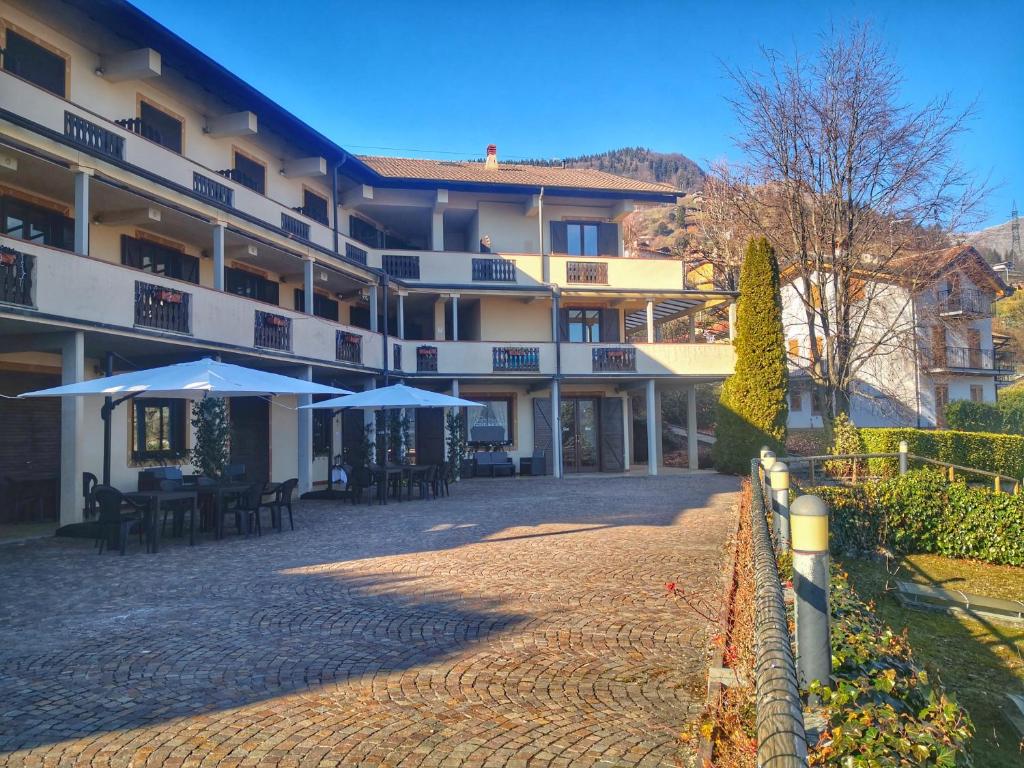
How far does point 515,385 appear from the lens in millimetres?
24453

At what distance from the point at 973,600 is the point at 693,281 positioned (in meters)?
35.6

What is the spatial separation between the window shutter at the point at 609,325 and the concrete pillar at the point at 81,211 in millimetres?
17177

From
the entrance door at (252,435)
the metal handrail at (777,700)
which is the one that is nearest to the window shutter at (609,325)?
the entrance door at (252,435)

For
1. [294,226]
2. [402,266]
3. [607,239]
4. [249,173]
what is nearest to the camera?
[249,173]

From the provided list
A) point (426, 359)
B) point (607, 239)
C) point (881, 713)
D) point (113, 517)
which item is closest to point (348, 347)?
point (426, 359)

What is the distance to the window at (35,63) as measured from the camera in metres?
12.1

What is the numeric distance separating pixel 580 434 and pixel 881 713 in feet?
73.8

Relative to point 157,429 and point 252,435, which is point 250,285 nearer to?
point 252,435

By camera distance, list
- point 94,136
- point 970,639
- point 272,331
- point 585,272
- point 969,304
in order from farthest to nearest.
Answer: point 969,304, point 585,272, point 272,331, point 94,136, point 970,639

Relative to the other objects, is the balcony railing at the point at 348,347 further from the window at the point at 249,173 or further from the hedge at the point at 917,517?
the hedge at the point at 917,517

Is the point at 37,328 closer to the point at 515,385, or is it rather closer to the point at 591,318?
the point at 515,385

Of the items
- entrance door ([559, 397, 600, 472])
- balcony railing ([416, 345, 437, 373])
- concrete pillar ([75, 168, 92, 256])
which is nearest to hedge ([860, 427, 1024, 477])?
entrance door ([559, 397, 600, 472])

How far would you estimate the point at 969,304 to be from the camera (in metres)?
35.9

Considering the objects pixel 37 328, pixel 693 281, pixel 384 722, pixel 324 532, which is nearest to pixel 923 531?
pixel 324 532
